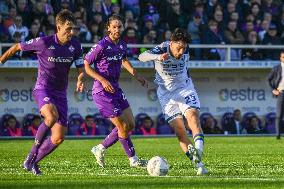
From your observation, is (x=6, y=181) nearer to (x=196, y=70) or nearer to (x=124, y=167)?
(x=124, y=167)

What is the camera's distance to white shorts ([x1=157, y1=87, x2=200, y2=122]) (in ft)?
45.1

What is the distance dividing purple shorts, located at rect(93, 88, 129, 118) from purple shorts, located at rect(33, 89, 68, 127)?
1.45 meters

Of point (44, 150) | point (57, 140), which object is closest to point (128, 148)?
point (57, 140)

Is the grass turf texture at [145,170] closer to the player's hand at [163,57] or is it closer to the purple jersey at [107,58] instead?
the purple jersey at [107,58]

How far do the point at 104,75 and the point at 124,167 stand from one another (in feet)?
4.96

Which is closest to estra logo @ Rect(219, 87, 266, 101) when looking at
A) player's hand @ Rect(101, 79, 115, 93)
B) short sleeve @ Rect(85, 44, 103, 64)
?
short sleeve @ Rect(85, 44, 103, 64)

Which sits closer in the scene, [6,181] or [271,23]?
[6,181]

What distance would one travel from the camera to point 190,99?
45.1ft

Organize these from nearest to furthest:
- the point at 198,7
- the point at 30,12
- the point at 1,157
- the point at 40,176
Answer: the point at 40,176, the point at 1,157, the point at 30,12, the point at 198,7

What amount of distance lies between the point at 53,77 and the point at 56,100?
0.34 meters

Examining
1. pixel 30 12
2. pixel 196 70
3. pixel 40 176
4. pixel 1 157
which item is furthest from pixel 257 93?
pixel 40 176

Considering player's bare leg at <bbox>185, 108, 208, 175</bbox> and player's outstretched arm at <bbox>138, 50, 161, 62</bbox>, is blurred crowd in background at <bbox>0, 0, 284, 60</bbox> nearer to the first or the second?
player's outstretched arm at <bbox>138, 50, 161, 62</bbox>

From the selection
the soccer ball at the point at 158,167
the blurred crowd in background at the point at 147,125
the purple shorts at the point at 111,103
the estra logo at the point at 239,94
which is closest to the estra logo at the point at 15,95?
the blurred crowd in background at the point at 147,125

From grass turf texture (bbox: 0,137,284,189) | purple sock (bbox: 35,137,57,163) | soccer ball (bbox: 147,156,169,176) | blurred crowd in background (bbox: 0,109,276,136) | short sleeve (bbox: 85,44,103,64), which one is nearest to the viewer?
grass turf texture (bbox: 0,137,284,189)
